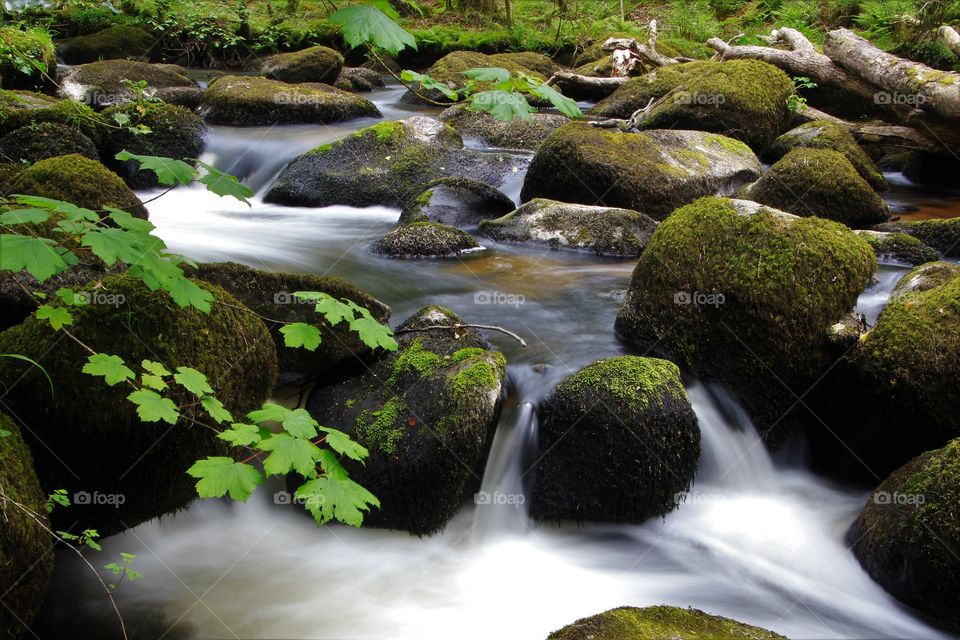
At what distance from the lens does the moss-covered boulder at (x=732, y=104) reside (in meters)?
9.47

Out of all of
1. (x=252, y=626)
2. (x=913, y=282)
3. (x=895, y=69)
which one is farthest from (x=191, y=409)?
(x=895, y=69)

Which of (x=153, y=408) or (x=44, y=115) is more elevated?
(x=44, y=115)

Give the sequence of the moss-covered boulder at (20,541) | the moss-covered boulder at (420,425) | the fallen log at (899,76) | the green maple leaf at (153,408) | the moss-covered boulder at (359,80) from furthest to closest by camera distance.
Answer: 1. the moss-covered boulder at (359,80)
2. the fallen log at (899,76)
3. the moss-covered boulder at (420,425)
4. the moss-covered boulder at (20,541)
5. the green maple leaf at (153,408)

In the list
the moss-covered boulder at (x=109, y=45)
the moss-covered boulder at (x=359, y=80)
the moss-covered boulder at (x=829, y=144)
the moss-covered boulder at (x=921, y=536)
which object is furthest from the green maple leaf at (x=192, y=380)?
the moss-covered boulder at (x=109, y=45)

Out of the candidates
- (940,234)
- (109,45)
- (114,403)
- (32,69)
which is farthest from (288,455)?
(109,45)

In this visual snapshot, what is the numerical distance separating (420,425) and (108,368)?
64.6 inches

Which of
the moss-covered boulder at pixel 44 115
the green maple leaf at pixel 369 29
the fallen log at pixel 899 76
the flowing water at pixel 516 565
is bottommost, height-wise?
the flowing water at pixel 516 565

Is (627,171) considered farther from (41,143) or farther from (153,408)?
(153,408)

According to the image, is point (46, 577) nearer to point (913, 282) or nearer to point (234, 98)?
point (913, 282)

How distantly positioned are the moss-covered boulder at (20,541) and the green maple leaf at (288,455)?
120 centimetres

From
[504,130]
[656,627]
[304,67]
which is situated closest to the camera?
[656,627]

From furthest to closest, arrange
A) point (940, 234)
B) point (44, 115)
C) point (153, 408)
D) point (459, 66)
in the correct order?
1. point (459, 66)
2. point (44, 115)
3. point (940, 234)
4. point (153, 408)

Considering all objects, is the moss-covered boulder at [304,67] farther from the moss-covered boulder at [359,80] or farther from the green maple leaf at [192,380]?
the green maple leaf at [192,380]

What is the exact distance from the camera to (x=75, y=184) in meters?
5.26
